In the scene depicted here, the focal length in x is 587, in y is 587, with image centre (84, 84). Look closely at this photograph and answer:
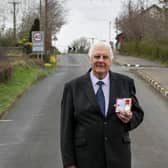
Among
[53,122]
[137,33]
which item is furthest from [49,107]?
[137,33]

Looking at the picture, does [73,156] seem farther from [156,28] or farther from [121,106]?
[156,28]

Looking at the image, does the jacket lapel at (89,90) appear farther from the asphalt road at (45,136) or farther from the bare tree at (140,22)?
the bare tree at (140,22)

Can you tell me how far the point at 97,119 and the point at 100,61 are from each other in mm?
462

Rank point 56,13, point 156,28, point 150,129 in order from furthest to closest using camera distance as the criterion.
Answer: point 56,13 → point 156,28 → point 150,129

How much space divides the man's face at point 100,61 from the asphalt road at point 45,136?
178 inches

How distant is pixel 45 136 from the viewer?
12.2m

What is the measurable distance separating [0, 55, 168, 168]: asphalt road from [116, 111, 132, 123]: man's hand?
4534 millimetres

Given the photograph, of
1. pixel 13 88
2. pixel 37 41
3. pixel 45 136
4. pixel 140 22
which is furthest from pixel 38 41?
pixel 140 22

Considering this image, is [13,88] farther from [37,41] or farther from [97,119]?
[37,41]

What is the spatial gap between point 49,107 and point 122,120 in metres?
13.5

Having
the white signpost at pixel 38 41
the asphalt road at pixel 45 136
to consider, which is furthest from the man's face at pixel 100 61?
the white signpost at pixel 38 41

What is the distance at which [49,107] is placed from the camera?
1805cm

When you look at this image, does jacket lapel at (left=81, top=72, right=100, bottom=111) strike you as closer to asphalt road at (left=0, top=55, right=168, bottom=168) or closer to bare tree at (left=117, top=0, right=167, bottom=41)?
asphalt road at (left=0, top=55, right=168, bottom=168)

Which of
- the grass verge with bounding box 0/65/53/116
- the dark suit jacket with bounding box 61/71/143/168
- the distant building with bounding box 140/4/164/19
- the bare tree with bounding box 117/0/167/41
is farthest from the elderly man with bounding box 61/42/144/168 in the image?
the distant building with bounding box 140/4/164/19
